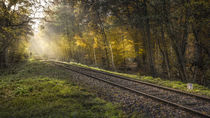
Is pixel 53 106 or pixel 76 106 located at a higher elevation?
pixel 53 106

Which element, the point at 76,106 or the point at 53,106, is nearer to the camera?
the point at 53,106

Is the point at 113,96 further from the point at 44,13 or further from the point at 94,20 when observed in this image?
the point at 94,20

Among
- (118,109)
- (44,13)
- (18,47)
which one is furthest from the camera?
(18,47)

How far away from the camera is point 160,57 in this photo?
23.2 m

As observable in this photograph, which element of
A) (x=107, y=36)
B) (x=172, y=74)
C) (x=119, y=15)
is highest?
(x=119, y=15)

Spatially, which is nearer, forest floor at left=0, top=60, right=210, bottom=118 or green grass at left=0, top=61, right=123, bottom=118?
green grass at left=0, top=61, right=123, bottom=118

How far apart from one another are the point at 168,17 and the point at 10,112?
1369cm

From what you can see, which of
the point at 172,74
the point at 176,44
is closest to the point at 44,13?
the point at 176,44

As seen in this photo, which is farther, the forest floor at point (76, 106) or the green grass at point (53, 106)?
the forest floor at point (76, 106)

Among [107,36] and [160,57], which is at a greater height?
[107,36]

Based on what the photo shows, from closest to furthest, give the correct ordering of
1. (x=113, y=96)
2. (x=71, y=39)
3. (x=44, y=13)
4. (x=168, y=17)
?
(x=113, y=96) < (x=44, y=13) < (x=168, y=17) < (x=71, y=39)

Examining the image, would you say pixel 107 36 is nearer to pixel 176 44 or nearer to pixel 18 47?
pixel 176 44

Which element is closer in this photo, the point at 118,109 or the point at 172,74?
the point at 118,109

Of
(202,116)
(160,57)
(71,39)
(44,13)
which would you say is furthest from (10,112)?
(71,39)
